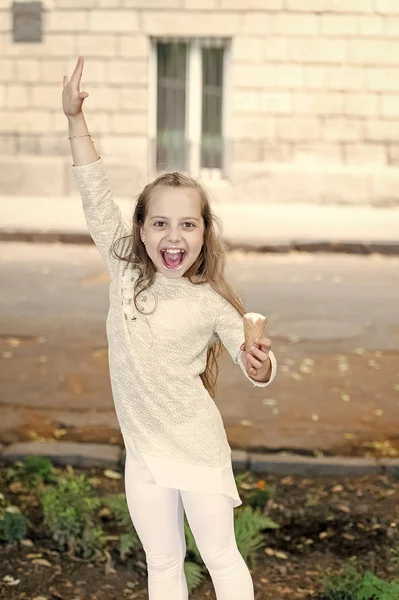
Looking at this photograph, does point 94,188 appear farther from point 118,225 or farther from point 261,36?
point 261,36

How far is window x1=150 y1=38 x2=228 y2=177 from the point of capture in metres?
Answer: 17.7

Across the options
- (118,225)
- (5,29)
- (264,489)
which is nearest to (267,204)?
(5,29)

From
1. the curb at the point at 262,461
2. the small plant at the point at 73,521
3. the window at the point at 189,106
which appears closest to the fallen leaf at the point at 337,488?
the curb at the point at 262,461

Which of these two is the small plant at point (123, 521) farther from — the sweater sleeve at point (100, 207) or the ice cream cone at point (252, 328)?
the ice cream cone at point (252, 328)

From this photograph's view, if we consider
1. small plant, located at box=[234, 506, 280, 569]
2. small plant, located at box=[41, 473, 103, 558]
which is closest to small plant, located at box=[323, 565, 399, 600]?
small plant, located at box=[234, 506, 280, 569]

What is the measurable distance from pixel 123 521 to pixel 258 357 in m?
1.67

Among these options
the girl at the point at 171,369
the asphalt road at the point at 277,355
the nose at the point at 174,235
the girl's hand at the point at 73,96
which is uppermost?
the girl's hand at the point at 73,96

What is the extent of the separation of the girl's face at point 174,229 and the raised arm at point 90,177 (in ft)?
0.55

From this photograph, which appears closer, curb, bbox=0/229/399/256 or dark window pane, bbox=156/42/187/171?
curb, bbox=0/229/399/256

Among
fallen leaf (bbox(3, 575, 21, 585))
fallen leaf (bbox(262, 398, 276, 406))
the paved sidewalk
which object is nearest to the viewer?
fallen leaf (bbox(3, 575, 21, 585))

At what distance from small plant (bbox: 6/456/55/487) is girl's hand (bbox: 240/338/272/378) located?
221 cm

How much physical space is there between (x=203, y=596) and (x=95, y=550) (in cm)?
49

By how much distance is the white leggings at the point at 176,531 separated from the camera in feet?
9.11

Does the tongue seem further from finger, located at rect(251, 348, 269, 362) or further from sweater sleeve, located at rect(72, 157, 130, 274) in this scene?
finger, located at rect(251, 348, 269, 362)
